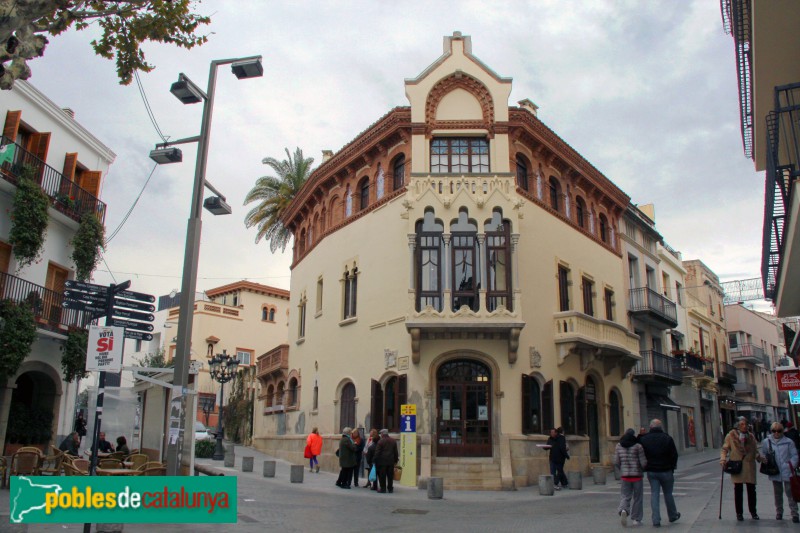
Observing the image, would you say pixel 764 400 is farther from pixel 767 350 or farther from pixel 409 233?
pixel 409 233

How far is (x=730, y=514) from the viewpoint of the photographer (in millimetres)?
12188

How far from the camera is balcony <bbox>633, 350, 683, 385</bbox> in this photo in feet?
99.3

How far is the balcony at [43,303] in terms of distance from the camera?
18.2 metres

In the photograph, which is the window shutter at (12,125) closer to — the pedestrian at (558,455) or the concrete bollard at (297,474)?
the concrete bollard at (297,474)

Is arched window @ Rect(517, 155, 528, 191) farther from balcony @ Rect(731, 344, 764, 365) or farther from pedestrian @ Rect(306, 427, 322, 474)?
balcony @ Rect(731, 344, 764, 365)

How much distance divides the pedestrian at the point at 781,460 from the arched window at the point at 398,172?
1468 cm

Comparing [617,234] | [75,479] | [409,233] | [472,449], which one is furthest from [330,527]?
[617,234]

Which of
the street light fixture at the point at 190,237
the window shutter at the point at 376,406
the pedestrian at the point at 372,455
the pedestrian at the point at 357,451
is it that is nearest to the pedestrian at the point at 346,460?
the pedestrian at the point at 357,451

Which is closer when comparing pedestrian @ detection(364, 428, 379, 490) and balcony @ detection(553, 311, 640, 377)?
pedestrian @ detection(364, 428, 379, 490)

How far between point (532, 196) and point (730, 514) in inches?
541

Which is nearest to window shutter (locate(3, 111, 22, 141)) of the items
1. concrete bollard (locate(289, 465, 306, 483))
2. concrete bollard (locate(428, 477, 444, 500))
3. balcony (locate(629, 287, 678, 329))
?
concrete bollard (locate(289, 465, 306, 483))

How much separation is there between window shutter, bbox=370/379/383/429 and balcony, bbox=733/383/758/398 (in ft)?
125

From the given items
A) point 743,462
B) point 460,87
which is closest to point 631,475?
point 743,462
